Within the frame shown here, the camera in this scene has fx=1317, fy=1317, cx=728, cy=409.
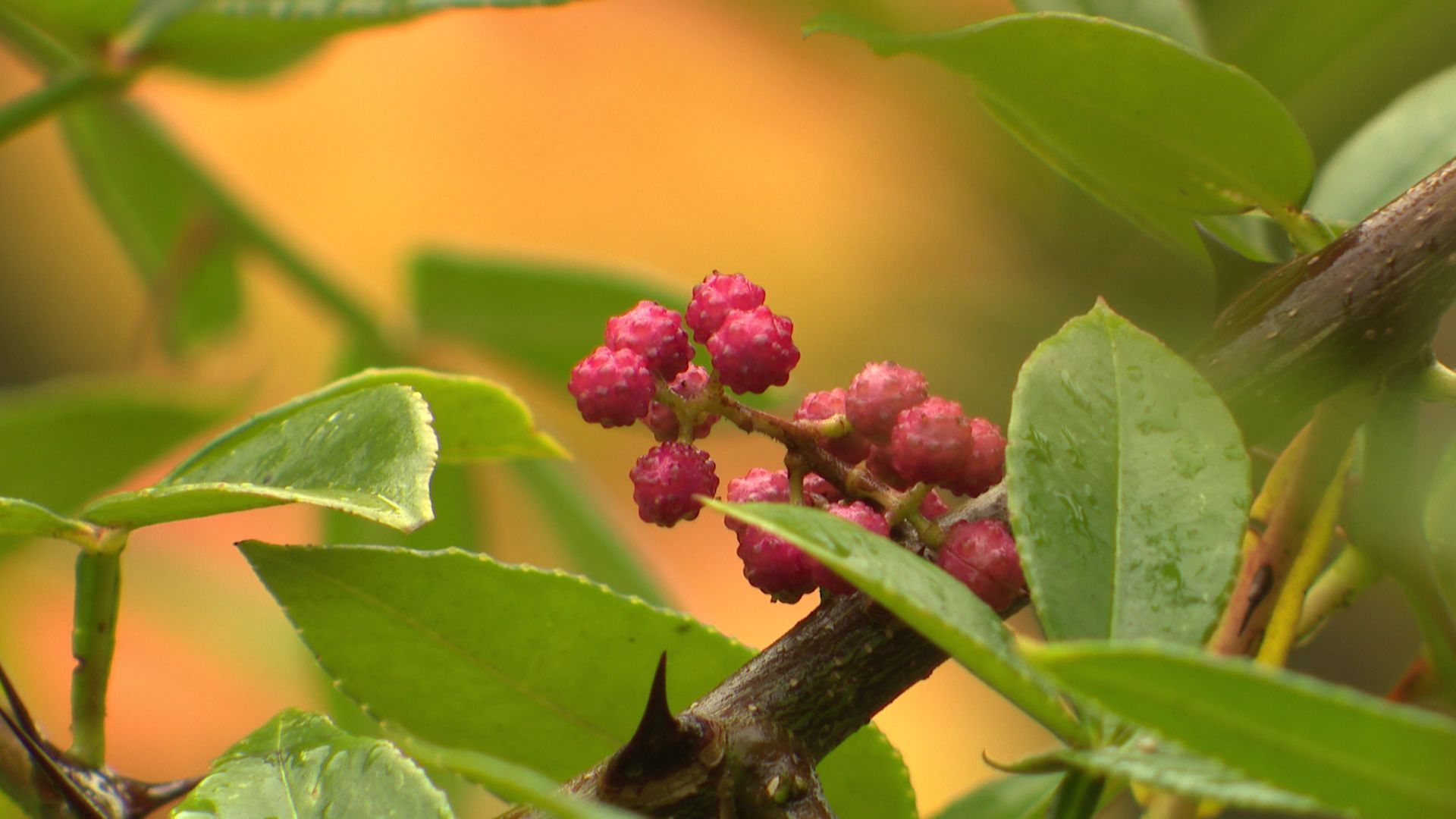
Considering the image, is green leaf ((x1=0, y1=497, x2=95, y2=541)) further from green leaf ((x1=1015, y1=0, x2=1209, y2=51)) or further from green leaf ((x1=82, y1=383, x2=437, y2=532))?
green leaf ((x1=1015, y1=0, x2=1209, y2=51))

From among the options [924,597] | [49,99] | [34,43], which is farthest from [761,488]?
[34,43]

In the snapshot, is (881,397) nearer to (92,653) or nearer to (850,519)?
(850,519)

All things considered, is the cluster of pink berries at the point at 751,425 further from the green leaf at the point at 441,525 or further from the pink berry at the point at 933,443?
the green leaf at the point at 441,525

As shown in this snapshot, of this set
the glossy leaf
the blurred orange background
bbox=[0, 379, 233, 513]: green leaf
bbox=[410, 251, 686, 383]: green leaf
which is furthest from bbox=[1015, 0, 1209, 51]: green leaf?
the blurred orange background

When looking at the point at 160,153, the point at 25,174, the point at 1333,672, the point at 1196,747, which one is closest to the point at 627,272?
the point at 160,153

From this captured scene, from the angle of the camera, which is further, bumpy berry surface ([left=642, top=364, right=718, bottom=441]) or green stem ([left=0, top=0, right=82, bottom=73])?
green stem ([left=0, top=0, right=82, bottom=73])

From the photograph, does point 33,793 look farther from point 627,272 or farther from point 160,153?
point 160,153
